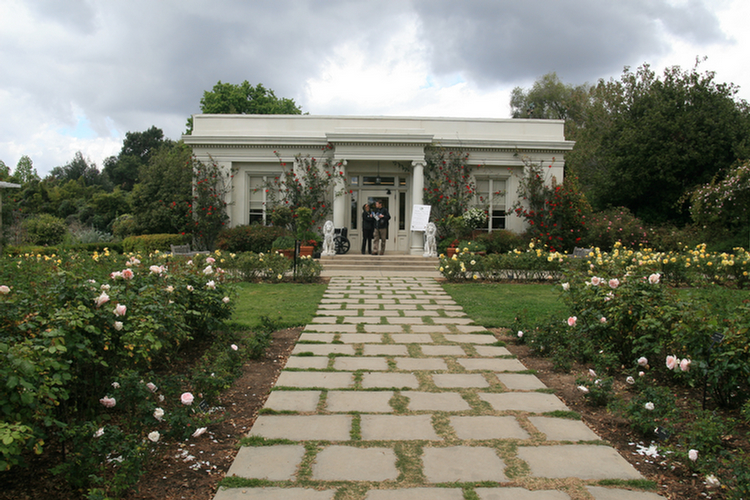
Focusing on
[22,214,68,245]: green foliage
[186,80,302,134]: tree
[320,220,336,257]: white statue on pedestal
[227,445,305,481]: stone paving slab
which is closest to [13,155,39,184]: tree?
[186,80,302,134]: tree

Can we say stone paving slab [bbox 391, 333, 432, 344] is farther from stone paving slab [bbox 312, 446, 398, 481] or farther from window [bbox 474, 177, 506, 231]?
window [bbox 474, 177, 506, 231]

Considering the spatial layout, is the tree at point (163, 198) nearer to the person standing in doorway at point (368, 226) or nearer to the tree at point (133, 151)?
the person standing in doorway at point (368, 226)

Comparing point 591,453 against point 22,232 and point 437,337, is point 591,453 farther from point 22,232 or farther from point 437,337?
point 22,232

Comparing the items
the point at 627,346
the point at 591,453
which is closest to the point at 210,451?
the point at 591,453

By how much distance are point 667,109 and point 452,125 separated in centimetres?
1114

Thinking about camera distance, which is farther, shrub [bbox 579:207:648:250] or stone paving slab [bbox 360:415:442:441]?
Answer: shrub [bbox 579:207:648:250]

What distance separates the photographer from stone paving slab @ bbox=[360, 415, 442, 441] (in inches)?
108

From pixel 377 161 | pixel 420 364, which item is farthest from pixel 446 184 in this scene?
pixel 420 364

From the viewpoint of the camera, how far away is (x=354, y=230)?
15766 millimetres

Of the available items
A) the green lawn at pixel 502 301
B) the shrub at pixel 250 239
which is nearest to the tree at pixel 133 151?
the shrub at pixel 250 239

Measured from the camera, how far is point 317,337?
5180mm

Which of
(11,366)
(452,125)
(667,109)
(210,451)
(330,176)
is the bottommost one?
(210,451)

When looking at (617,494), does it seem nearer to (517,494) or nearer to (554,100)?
(517,494)

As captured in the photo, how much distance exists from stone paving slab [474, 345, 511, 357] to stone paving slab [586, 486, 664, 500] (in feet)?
7.70
